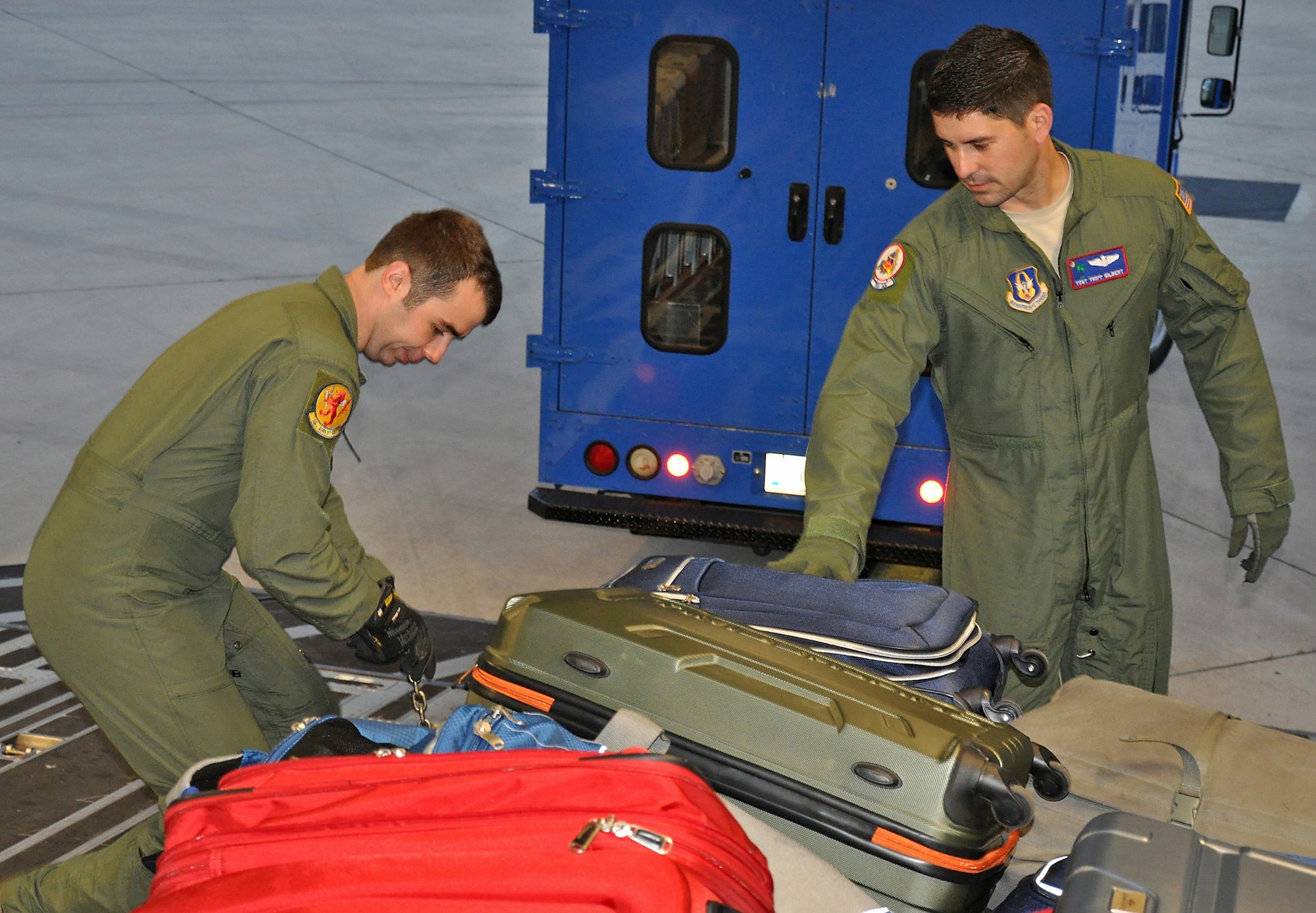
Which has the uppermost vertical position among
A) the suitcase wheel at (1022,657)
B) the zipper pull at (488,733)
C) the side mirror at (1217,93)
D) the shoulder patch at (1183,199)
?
the side mirror at (1217,93)

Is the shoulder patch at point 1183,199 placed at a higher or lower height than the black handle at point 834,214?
higher

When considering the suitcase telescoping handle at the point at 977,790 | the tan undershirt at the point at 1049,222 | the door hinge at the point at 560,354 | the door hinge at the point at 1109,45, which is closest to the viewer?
the suitcase telescoping handle at the point at 977,790

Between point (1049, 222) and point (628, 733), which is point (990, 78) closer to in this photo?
point (1049, 222)

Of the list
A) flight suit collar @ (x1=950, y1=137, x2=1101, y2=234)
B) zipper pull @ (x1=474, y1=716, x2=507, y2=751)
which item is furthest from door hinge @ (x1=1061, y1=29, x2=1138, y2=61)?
zipper pull @ (x1=474, y1=716, x2=507, y2=751)

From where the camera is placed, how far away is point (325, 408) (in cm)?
258

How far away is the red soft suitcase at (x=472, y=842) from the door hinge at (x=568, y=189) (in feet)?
11.8

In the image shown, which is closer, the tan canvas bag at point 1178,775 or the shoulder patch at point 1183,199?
the tan canvas bag at point 1178,775

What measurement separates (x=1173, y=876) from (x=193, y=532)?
1944 millimetres

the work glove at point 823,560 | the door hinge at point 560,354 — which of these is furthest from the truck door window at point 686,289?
the work glove at point 823,560

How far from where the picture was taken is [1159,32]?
4.99 meters

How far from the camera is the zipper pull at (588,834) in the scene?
1515mm

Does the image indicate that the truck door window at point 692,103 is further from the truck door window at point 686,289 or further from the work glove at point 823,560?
the work glove at point 823,560

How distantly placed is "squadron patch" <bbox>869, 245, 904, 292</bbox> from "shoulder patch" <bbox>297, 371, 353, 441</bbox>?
1195mm

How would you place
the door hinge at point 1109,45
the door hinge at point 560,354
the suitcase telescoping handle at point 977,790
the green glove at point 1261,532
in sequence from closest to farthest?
the suitcase telescoping handle at point 977,790
the green glove at point 1261,532
the door hinge at point 1109,45
the door hinge at point 560,354
